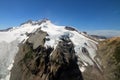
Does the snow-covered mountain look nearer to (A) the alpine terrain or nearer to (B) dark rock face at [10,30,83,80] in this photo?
(A) the alpine terrain

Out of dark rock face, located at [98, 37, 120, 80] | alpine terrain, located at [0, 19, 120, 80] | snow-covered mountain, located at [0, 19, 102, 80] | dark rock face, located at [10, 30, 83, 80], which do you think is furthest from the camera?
snow-covered mountain, located at [0, 19, 102, 80]

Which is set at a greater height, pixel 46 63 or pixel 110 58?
pixel 46 63

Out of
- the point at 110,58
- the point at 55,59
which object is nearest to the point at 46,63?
the point at 55,59

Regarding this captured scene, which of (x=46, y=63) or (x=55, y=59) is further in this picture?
(x=46, y=63)

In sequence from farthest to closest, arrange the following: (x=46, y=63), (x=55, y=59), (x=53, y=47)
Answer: (x=53, y=47) → (x=46, y=63) → (x=55, y=59)

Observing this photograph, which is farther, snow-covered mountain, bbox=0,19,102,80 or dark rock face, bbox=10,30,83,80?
snow-covered mountain, bbox=0,19,102,80

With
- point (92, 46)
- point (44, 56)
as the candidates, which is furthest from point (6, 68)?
point (92, 46)

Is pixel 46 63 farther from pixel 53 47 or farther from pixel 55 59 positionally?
pixel 53 47

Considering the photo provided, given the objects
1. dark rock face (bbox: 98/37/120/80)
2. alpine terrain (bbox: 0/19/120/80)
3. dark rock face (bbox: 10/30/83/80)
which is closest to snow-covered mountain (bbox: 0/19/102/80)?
alpine terrain (bbox: 0/19/120/80)
